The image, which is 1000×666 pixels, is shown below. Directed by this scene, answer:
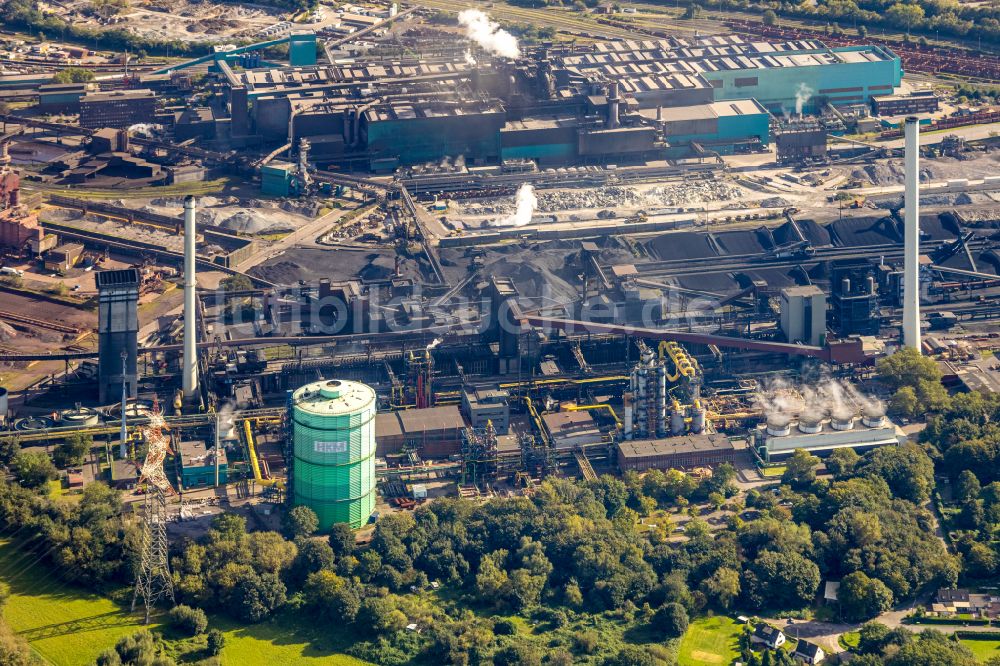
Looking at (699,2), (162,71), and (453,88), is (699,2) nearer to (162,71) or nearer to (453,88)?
(453,88)

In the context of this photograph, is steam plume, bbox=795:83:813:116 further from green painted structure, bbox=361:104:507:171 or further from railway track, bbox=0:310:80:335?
railway track, bbox=0:310:80:335

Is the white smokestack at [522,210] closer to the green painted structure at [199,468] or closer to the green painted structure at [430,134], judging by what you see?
the green painted structure at [430,134]

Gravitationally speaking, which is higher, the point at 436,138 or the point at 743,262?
the point at 436,138

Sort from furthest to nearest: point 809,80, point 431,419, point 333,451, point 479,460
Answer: point 809,80
point 431,419
point 479,460
point 333,451

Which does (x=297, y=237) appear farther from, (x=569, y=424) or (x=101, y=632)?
(x=101, y=632)

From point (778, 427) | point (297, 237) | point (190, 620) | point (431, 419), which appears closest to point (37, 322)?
point (297, 237)

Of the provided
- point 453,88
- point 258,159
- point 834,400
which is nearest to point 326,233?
point 258,159
